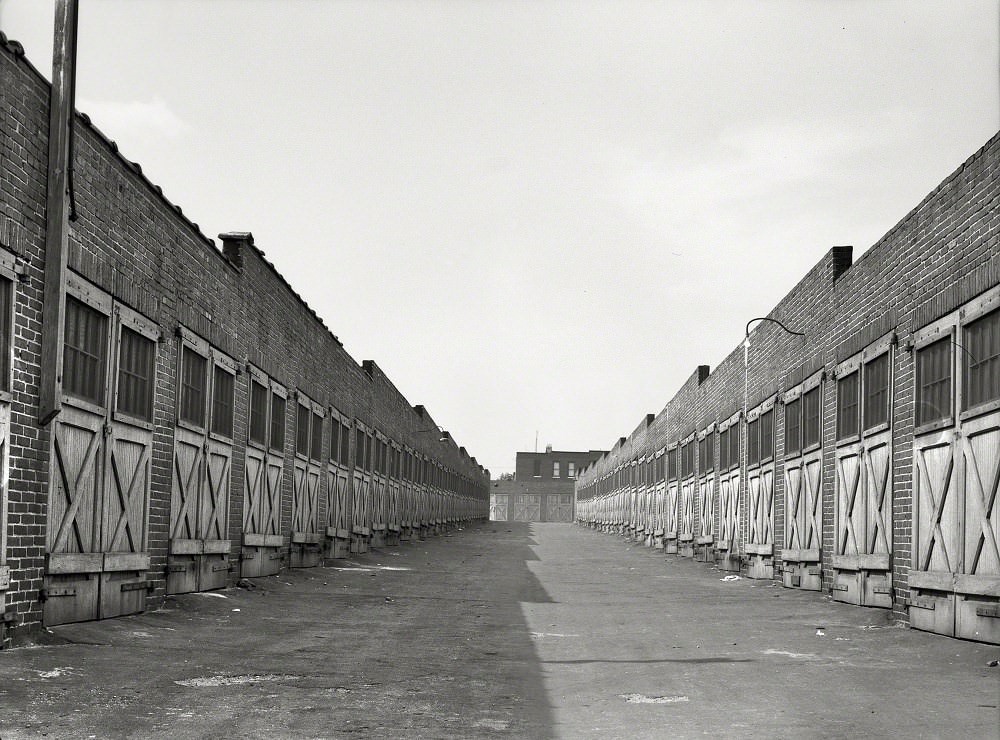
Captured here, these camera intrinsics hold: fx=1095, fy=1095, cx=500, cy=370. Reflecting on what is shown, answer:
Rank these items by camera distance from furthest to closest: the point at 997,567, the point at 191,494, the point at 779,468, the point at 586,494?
the point at 586,494, the point at 779,468, the point at 191,494, the point at 997,567

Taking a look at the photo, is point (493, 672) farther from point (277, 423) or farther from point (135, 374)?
point (277, 423)

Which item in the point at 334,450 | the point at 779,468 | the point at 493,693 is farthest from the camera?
the point at 334,450

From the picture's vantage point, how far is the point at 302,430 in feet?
71.8

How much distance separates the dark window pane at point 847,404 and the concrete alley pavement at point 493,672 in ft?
8.00

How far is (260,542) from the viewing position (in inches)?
698

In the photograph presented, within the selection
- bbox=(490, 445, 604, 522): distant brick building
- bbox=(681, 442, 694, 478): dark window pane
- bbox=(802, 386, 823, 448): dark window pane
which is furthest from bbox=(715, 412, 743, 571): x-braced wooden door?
bbox=(490, 445, 604, 522): distant brick building

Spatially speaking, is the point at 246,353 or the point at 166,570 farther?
the point at 246,353

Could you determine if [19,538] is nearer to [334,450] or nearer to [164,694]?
[164,694]

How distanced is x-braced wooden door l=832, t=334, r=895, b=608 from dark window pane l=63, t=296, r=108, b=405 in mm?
9007

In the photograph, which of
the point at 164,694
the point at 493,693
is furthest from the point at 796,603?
the point at 164,694

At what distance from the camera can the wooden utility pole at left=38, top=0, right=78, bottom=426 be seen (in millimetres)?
9438

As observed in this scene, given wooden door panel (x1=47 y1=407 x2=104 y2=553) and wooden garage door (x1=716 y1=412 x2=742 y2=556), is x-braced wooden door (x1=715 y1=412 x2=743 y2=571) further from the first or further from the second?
wooden door panel (x1=47 y1=407 x2=104 y2=553)

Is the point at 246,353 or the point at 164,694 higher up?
the point at 246,353

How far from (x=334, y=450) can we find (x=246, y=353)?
878 cm
